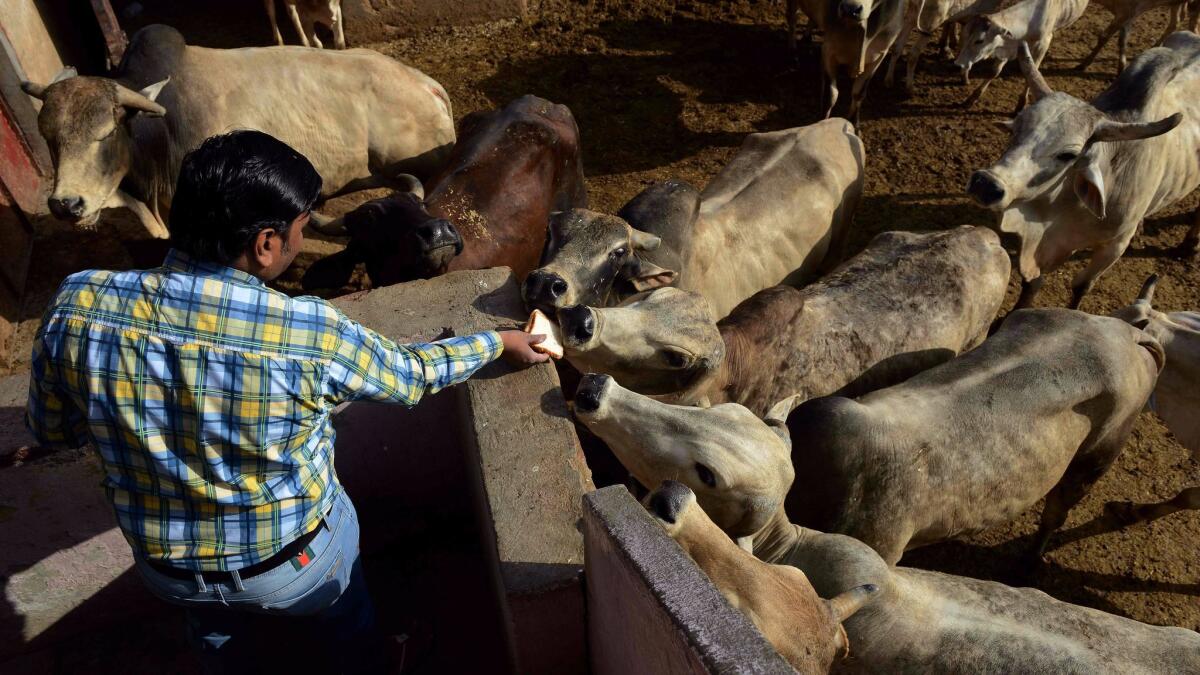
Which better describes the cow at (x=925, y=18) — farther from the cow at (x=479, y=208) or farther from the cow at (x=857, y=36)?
the cow at (x=479, y=208)

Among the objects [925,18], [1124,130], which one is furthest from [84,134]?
[925,18]

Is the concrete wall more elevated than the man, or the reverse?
the man

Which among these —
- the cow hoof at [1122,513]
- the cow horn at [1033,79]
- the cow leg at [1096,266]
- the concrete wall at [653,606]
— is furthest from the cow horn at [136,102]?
the cow leg at [1096,266]

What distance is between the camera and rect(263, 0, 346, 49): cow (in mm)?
9180

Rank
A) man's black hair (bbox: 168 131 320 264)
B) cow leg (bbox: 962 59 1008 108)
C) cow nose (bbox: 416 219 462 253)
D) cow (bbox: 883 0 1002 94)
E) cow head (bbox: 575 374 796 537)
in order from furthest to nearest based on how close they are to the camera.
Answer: cow leg (bbox: 962 59 1008 108)
cow (bbox: 883 0 1002 94)
cow nose (bbox: 416 219 462 253)
cow head (bbox: 575 374 796 537)
man's black hair (bbox: 168 131 320 264)

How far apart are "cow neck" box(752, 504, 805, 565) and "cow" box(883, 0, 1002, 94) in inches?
268

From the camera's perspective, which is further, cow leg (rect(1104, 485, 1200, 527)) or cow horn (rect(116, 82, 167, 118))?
cow horn (rect(116, 82, 167, 118))

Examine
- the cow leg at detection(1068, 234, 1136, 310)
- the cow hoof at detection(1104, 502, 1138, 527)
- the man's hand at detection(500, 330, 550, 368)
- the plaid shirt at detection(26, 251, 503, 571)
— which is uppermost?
the plaid shirt at detection(26, 251, 503, 571)

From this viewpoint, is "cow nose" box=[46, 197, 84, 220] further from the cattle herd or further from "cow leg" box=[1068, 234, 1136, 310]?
"cow leg" box=[1068, 234, 1136, 310]

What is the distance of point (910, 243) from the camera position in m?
5.55

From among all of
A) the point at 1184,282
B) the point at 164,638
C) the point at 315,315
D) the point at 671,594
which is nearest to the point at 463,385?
the point at 315,315

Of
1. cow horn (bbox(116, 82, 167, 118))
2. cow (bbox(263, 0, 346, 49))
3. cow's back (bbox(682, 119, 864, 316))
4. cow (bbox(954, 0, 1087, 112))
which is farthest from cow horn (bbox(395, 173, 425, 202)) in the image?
cow (bbox(954, 0, 1087, 112))

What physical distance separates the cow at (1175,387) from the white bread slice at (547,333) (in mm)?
3583

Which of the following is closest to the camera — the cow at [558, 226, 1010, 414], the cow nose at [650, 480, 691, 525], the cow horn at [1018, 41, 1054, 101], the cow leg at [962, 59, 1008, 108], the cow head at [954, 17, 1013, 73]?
the cow nose at [650, 480, 691, 525]
